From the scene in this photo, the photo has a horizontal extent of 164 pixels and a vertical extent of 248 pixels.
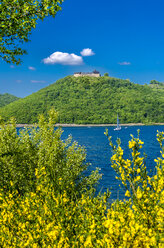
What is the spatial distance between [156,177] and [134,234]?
1519 mm

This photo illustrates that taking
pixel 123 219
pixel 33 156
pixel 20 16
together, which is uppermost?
pixel 20 16

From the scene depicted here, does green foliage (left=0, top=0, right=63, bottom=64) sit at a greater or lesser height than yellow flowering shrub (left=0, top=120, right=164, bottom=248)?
greater

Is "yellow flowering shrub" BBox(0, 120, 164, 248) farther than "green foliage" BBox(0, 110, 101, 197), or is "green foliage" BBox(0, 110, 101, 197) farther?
"green foliage" BBox(0, 110, 101, 197)

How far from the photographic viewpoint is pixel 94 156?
71.1 metres

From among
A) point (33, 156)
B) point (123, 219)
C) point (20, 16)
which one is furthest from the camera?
point (33, 156)

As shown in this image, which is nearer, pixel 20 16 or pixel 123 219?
pixel 123 219

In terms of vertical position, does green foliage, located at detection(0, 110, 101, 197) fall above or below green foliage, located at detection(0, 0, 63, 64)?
below

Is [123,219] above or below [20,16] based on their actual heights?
below

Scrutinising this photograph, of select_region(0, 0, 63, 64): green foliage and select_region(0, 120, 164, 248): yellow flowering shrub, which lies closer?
select_region(0, 120, 164, 248): yellow flowering shrub

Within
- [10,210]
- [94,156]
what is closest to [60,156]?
[10,210]

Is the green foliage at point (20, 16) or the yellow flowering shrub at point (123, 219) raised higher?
the green foliage at point (20, 16)

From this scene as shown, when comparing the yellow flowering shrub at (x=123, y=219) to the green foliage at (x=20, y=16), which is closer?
the yellow flowering shrub at (x=123, y=219)

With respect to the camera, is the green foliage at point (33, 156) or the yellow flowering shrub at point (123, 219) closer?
the yellow flowering shrub at point (123, 219)

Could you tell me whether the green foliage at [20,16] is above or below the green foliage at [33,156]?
above
